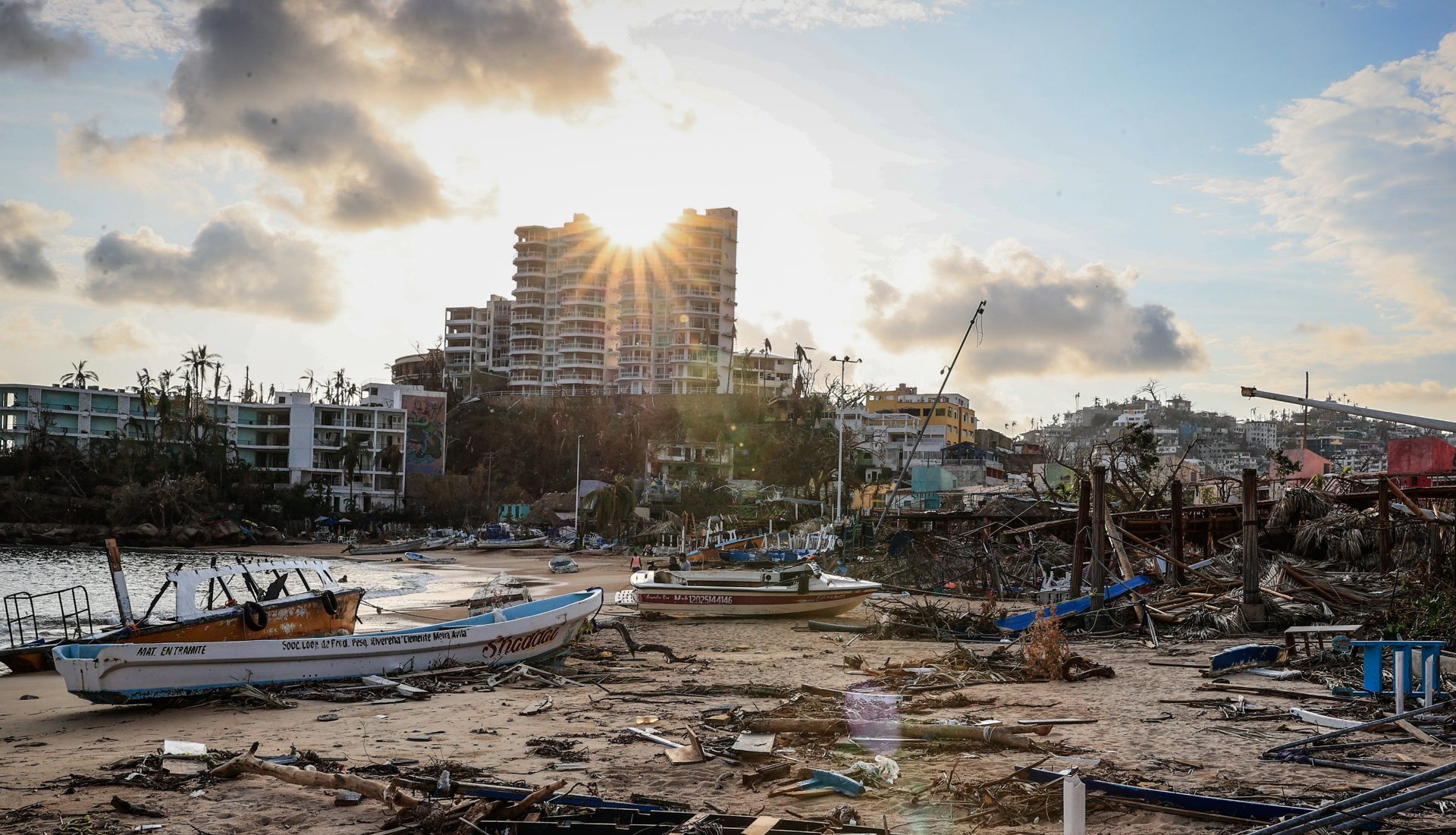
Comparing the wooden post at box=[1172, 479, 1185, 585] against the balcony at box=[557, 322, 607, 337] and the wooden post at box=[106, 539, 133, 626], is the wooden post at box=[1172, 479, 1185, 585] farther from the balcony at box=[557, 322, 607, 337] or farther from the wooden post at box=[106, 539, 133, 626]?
the balcony at box=[557, 322, 607, 337]

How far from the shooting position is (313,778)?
8953mm

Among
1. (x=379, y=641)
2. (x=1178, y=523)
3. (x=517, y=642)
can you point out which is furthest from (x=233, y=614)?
(x=1178, y=523)

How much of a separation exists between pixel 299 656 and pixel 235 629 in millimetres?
1333

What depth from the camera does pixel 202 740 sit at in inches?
460

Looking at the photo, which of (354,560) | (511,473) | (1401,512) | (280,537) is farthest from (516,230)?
(1401,512)

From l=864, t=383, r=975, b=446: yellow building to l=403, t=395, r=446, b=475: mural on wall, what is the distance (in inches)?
1860

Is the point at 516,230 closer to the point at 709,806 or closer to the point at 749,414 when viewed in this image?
the point at 749,414

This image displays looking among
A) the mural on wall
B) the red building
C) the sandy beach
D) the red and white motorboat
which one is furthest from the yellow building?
the sandy beach

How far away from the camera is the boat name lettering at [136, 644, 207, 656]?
13773 mm

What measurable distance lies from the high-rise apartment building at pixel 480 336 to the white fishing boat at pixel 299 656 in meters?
118

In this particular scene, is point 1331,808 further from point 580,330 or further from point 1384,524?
point 580,330

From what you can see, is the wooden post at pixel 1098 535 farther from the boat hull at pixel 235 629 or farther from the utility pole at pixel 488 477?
the utility pole at pixel 488 477

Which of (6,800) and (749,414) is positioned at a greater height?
(749,414)

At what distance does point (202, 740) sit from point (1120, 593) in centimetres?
1568
